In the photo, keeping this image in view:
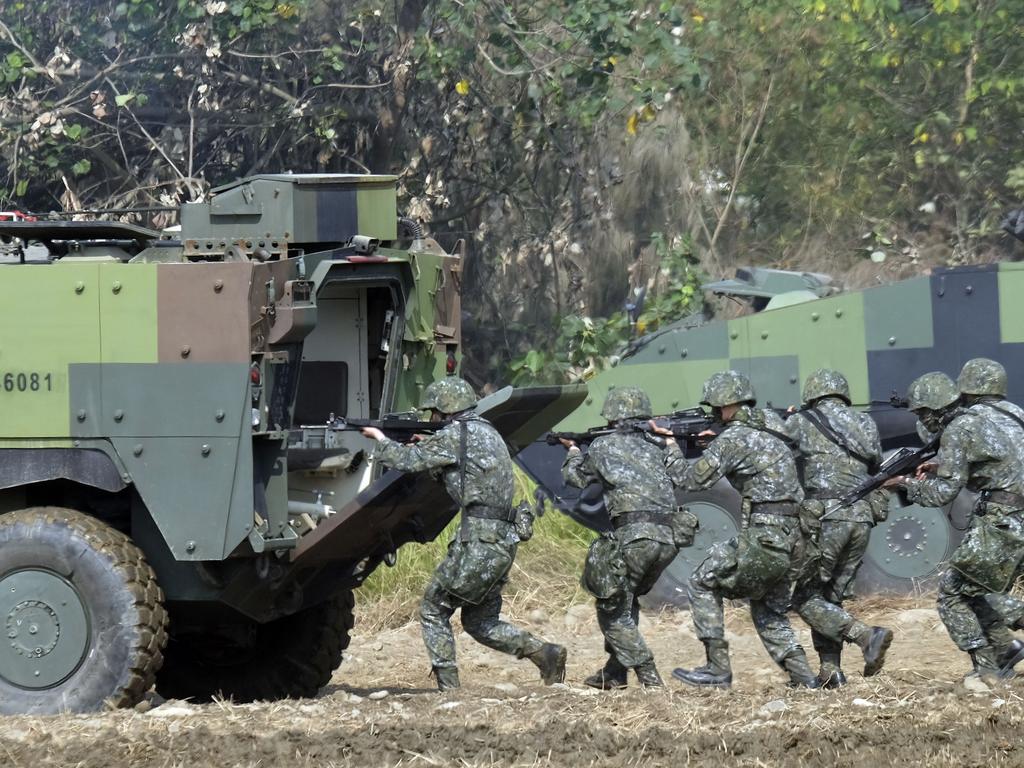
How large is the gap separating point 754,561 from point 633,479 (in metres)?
0.65

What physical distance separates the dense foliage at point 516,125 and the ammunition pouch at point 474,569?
5.79m

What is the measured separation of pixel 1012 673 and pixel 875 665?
0.60m

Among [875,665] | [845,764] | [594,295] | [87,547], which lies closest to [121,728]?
[87,547]

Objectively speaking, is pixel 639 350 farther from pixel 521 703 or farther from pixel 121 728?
pixel 121 728

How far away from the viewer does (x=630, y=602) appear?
8.32 meters

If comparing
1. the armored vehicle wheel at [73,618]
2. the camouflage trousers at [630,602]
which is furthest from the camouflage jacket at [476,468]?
the armored vehicle wheel at [73,618]

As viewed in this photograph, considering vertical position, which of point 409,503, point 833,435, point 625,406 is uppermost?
point 625,406

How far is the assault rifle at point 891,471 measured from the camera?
27.1 ft

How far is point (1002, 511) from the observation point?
7.94 m

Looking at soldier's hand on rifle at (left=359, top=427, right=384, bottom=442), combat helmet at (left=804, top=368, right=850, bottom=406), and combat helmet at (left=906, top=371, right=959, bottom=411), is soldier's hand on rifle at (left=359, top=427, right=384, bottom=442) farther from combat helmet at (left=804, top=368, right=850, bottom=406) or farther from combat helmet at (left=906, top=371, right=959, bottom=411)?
combat helmet at (left=906, top=371, right=959, bottom=411)

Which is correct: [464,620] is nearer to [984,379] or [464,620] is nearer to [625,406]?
[625,406]

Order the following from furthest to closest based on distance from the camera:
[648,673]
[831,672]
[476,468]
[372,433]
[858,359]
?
[858,359] → [831,672] → [648,673] → [476,468] → [372,433]

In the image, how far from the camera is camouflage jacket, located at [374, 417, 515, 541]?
7695 millimetres

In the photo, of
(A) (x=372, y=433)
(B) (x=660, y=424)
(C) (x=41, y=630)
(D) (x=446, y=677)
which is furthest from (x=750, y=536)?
A: (C) (x=41, y=630)
